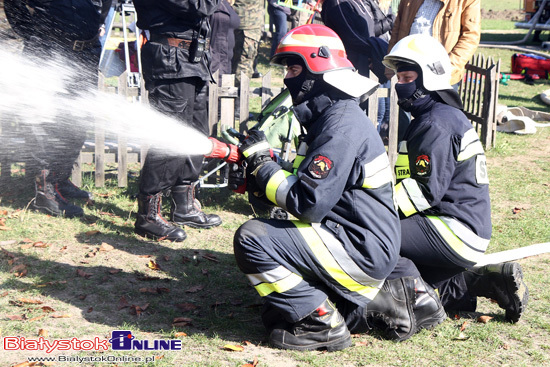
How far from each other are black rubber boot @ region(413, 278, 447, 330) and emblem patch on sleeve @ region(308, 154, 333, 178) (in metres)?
1.25

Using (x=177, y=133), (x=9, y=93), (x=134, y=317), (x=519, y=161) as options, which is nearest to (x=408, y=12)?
(x=519, y=161)

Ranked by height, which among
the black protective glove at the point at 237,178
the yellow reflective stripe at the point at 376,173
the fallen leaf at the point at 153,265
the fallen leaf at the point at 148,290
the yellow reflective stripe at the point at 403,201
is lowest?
the fallen leaf at the point at 148,290

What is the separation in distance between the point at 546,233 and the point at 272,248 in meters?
3.85

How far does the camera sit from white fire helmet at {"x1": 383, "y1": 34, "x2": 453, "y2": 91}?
5000 mm

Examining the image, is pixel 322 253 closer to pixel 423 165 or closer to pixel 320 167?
pixel 320 167

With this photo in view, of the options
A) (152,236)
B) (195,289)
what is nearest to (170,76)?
(152,236)

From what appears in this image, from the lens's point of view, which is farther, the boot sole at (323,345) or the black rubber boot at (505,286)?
the black rubber boot at (505,286)

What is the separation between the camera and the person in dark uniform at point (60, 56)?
6676 mm

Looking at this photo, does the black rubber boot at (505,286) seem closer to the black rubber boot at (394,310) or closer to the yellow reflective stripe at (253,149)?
the black rubber boot at (394,310)

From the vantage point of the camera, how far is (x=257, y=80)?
15.3 metres

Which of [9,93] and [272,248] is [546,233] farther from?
[9,93]

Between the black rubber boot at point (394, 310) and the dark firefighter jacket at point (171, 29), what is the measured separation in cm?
283

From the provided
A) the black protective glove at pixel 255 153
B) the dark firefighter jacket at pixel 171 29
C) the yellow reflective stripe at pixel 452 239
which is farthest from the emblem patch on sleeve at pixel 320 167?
the dark firefighter jacket at pixel 171 29

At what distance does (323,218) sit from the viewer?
14.4 feet
